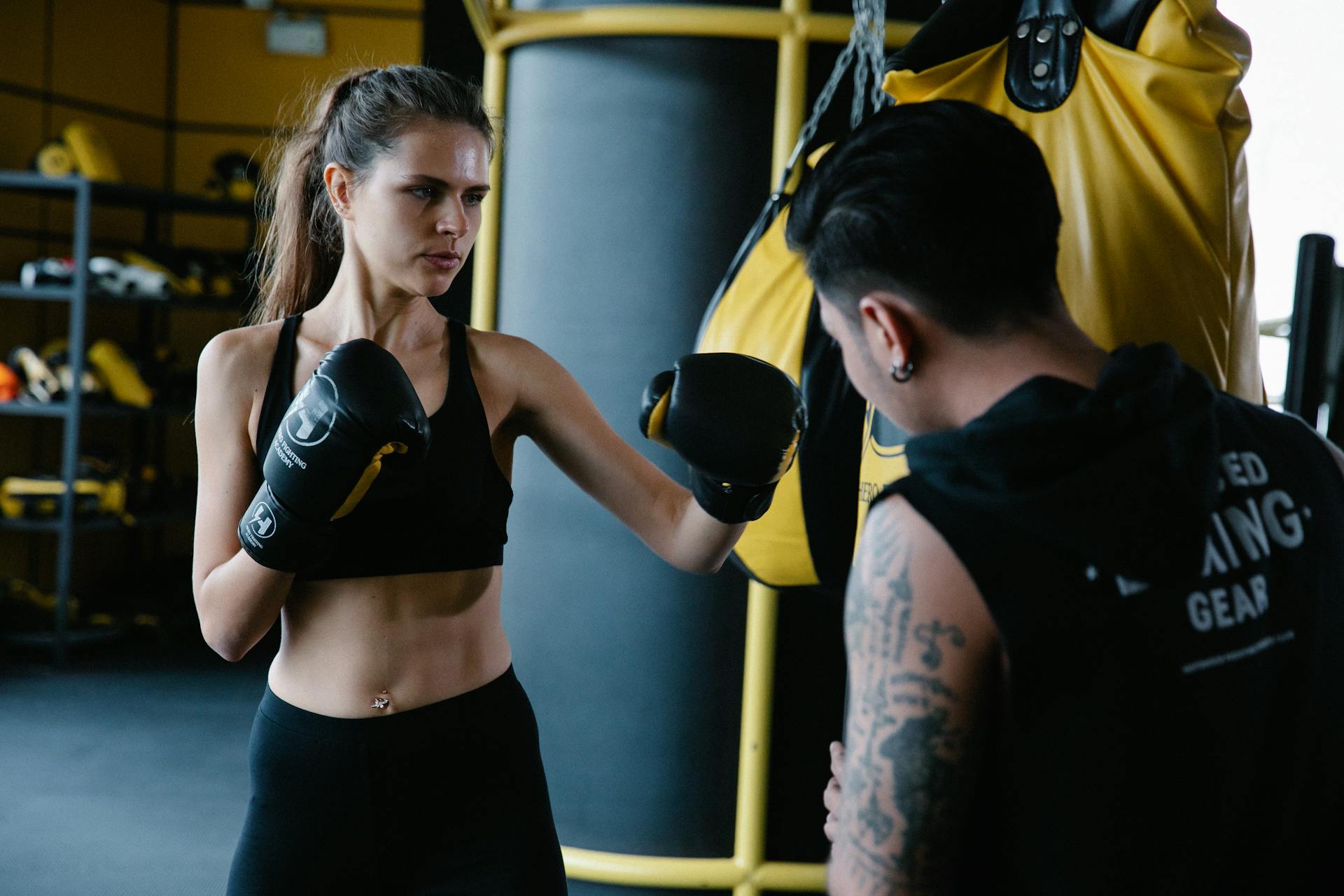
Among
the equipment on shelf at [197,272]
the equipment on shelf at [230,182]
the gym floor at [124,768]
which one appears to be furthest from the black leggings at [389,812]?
the equipment on shelf at [230,182]

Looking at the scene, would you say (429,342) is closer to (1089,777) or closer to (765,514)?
(765,514)

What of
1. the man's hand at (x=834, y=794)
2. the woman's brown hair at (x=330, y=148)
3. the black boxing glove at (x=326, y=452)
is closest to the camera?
the man's hand at (x=834, y=794)

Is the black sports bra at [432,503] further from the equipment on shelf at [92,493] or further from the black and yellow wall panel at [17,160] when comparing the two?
the black and yellow wall panel at [17,160]

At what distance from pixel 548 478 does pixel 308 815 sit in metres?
1.06

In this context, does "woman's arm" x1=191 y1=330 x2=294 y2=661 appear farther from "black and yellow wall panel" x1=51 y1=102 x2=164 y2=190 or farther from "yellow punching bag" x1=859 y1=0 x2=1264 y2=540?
"black and yellow wall panel" x1=51 y1=102 x2=164 y2=190

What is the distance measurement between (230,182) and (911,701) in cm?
516

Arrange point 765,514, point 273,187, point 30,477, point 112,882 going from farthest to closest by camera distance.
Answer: point 30,477 → point 112,882 → point 273,187 → point 765,514

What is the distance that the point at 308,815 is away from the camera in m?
1.31

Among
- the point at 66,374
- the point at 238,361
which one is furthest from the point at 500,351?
the point at 66,374

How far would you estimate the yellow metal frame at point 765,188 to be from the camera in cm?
206

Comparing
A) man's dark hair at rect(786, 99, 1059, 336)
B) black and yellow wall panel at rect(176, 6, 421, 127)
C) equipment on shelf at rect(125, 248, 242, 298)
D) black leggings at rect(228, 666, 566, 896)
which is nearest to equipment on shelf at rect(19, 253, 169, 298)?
equipment on shelf at rect(125, 248, 242, 298)

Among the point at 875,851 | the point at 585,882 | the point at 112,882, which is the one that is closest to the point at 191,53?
the point at 112,882

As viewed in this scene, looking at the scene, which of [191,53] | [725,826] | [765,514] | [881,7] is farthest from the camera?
[191,53]

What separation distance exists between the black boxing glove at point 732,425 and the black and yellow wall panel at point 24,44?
476 centimetres
